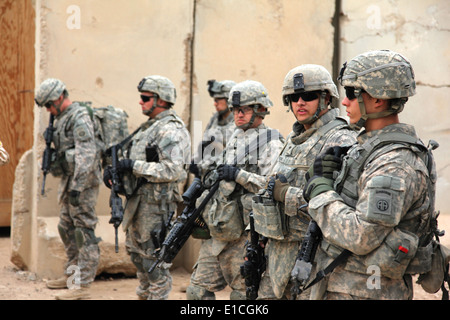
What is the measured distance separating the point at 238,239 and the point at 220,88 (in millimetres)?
2380

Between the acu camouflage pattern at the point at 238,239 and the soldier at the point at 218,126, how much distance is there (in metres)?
1.66

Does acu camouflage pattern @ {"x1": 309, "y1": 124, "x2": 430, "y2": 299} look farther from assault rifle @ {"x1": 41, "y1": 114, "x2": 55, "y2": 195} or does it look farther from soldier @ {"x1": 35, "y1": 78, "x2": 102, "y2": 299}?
assault rifle @ {"x1": 41, "y1": 114, "x2": 55, "y2": 195}

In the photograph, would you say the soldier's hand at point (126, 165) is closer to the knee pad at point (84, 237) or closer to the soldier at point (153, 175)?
the soldier at point (153, 175)

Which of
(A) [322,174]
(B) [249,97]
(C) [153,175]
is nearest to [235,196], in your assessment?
(B) [249,97]

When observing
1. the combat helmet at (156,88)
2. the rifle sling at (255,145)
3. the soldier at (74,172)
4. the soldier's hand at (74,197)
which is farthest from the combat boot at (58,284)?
the rifle sling at (255,145)

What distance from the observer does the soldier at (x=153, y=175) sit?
220 inches

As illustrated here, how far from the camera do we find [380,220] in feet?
8.71

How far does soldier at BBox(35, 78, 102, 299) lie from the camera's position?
20.8ft

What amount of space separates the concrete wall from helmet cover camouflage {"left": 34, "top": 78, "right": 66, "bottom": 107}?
0.54 meters

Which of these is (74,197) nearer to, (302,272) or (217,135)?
(217,135)

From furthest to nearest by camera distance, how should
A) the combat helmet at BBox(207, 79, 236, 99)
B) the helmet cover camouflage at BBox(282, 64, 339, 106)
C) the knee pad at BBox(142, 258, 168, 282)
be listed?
the combat helmet at BBox(207, 79, 236, 99), the knee pad at BBox(142, 258, 168, 282), the helmet cover camouflage at BBox(282, 64, 339, 106)

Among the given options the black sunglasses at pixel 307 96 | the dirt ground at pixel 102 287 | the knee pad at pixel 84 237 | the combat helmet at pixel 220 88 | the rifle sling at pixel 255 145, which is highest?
the combat helmet at pixel 220 88

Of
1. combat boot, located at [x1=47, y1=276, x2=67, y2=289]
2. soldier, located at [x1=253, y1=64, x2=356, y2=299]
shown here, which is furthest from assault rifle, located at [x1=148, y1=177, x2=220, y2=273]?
combat boot, located at [x1=47, y1=276, x2=67, y2=289]

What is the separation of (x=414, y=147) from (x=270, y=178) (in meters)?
1.11
